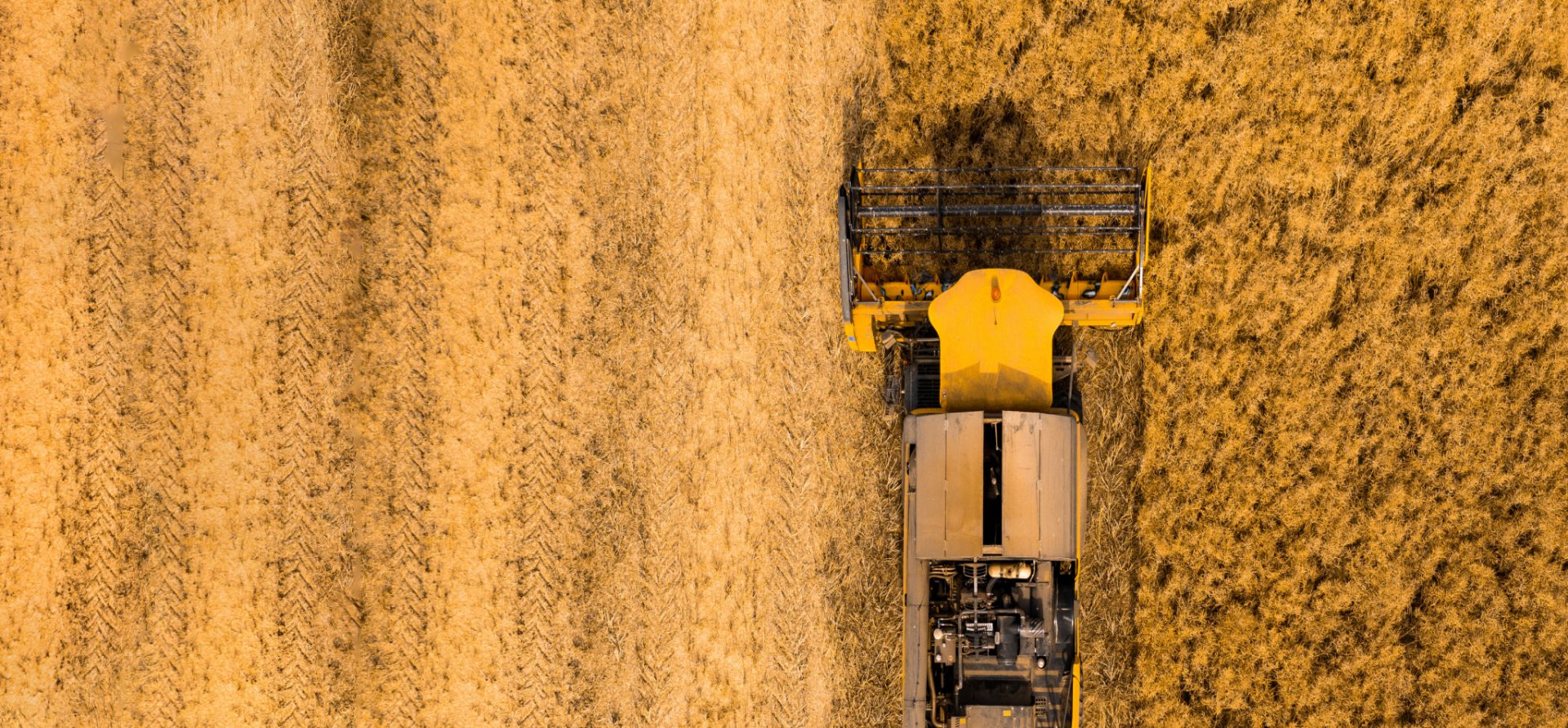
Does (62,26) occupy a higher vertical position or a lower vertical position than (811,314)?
higher

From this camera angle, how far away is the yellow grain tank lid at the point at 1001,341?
6.39 m

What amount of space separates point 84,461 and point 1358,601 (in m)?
10.6

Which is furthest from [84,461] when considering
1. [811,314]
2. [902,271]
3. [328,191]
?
[902,271]

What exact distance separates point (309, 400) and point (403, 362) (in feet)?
2.84

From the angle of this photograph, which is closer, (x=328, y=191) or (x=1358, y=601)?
(x=1358, y=601)

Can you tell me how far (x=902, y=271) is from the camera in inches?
299

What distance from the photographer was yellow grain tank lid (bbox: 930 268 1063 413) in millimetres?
6395

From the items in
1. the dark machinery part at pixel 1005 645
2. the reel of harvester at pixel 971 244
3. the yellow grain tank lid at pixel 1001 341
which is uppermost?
the reel of harvester at pixel 971 244

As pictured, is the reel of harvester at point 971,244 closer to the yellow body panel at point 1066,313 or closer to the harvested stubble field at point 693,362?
the yellow body panel at point 1066,313

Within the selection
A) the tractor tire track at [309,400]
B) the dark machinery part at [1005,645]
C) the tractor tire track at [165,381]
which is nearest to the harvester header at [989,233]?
the dark machinery part at [1005,645]

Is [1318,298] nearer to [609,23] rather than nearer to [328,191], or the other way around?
[609,23]

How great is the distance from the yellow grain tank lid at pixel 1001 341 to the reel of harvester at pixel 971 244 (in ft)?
0.91

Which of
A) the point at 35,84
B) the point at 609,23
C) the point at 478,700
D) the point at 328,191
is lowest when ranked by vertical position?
the point at 478,700

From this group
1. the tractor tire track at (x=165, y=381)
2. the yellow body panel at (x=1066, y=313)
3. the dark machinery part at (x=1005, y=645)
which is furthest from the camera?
the tractor tire track at (x=165, y=381)
